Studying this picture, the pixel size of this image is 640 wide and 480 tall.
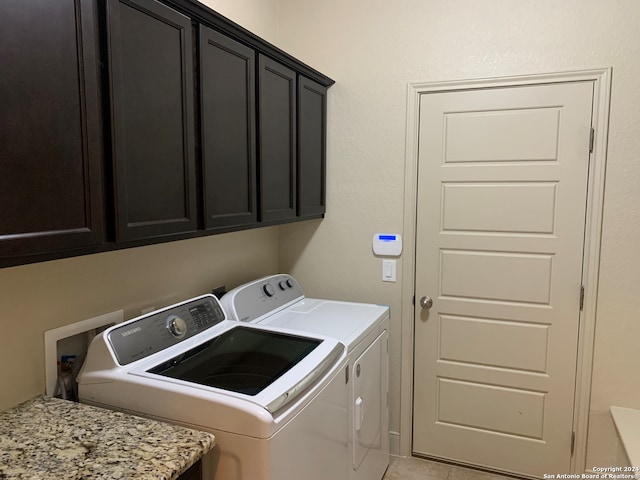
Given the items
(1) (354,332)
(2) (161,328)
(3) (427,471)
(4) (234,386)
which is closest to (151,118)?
Answer: (2) (161,328)

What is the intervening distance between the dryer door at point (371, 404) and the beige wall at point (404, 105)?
26 centimetres

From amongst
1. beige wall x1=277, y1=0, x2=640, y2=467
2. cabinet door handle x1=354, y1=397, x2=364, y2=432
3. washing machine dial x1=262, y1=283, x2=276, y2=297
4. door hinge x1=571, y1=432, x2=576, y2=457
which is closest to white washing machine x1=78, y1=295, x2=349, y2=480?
cabinet door handle x1=354, y1=397, x2=364, y2=432

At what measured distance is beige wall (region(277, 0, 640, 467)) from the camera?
2205 millimetres

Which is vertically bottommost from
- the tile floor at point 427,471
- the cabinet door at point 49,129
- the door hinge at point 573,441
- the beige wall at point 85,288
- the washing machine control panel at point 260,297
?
the tile floor at point 427,471

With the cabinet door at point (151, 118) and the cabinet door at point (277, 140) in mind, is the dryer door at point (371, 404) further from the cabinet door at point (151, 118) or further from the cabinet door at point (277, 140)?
the cabinet door at point (151, 118)

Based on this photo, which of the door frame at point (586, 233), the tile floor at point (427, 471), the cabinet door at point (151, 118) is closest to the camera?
the cabinet door at point (151, 118)

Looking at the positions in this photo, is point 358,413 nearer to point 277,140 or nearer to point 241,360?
point 241,360

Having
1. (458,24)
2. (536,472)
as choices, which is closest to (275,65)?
(458,24)

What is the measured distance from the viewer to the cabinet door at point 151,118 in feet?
4.37

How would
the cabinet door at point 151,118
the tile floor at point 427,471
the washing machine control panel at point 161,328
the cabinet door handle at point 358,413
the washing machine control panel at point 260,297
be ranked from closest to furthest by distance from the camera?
the cabinet door at point 151,118 < the washing machine control panel at point 161,328 < the cabinet door handle at point 358,413 < the washing machine control panel at point 260,297 < the tile floor at point 427,471

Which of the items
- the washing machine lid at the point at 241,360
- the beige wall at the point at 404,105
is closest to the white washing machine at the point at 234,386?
the washing machine lid at the point at 241,360

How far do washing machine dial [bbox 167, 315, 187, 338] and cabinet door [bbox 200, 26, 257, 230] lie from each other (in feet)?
1.30

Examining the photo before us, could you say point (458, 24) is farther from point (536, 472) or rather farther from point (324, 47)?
point (536, 472)

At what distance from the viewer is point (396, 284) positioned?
2.67 metres
